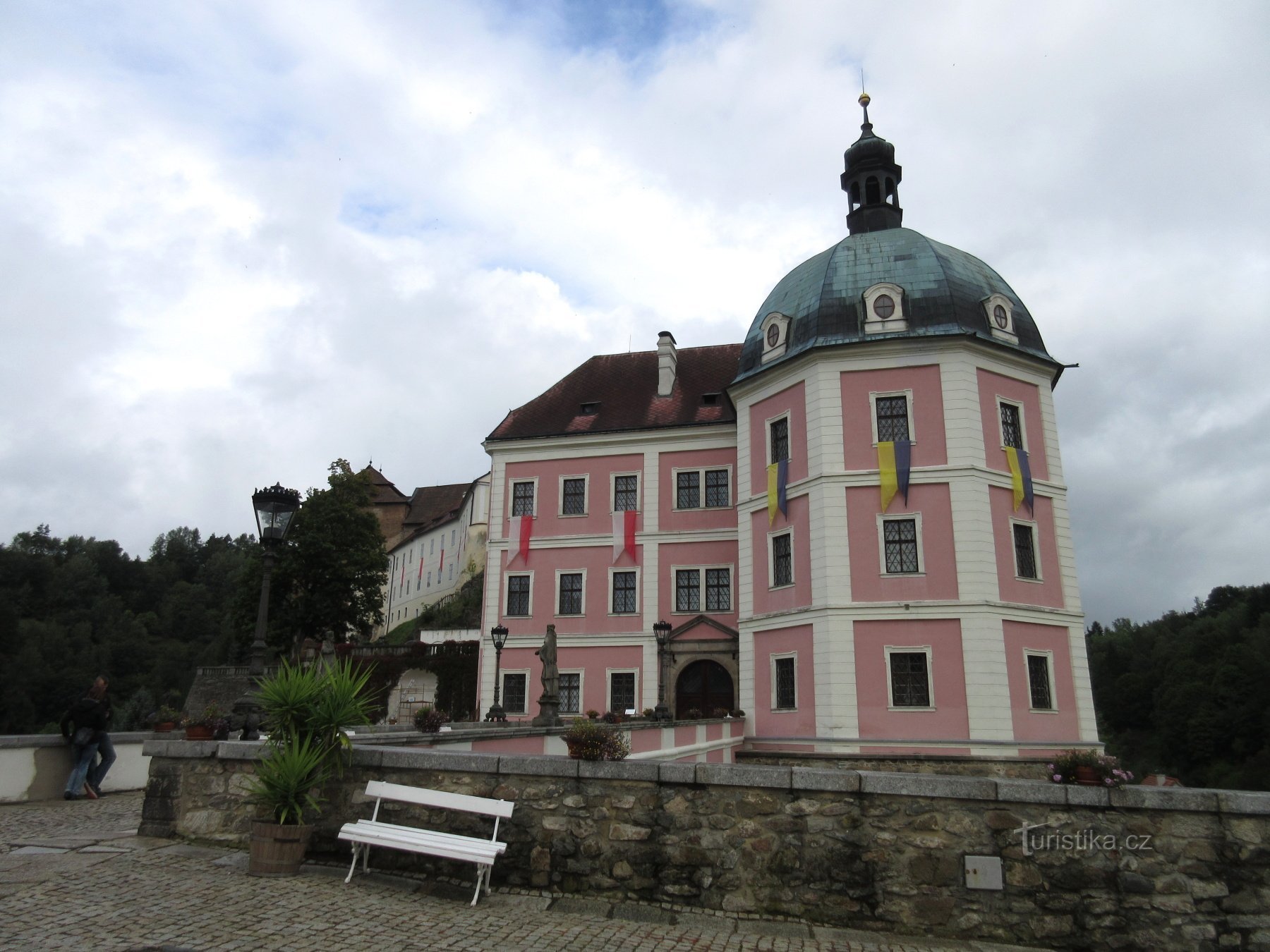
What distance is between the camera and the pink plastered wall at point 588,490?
32188mm

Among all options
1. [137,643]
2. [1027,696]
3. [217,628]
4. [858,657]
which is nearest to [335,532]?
[858,657]

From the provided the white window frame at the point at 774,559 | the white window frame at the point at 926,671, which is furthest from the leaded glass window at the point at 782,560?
the white window frame at the point at 926,671

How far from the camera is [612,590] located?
3138cm

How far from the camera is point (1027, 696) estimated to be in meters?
23.3

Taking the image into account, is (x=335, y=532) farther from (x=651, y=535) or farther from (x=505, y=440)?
(x=651, y=535)

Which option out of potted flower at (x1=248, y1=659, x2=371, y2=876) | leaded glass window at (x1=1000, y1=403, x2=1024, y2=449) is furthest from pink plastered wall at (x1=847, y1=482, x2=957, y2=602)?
potted flower at (x1=248, y1=659, x2=371, y2=876)

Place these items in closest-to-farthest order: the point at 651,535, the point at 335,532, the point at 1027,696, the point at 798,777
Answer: the point at 798,777 < the point at 1027,696 < the point at 651,535 < the point at 335,532

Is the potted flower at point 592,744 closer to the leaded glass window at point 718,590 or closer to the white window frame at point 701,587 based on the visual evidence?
the white window frame at point 701,587

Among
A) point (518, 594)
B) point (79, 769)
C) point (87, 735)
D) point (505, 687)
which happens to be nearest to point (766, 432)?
point (518, 594)

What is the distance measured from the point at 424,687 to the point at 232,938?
3256 centimetres

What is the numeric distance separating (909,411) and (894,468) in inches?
72.9

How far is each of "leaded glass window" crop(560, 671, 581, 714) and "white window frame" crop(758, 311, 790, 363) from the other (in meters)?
12.3

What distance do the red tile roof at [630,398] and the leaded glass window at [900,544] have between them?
8349 mm

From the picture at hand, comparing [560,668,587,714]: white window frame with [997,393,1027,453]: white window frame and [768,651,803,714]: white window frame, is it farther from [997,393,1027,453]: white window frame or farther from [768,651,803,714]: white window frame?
[997,393,1027,453]: white window frame
